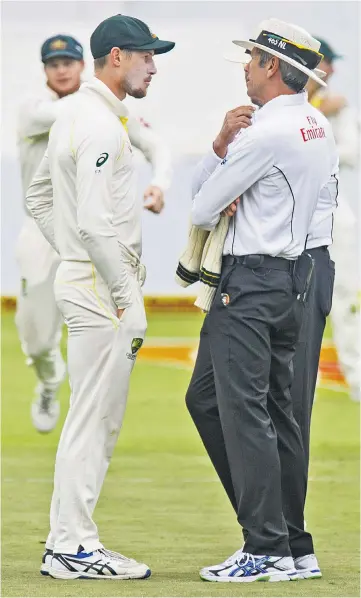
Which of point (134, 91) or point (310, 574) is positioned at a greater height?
point (134, 91)

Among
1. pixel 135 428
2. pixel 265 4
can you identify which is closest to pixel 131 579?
pixel 135 428

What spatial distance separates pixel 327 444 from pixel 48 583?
4412 mm

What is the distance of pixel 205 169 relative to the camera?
18.7ft

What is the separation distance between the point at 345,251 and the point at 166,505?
13.4 ft

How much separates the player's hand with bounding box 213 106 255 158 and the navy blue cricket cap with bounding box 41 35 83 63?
143 inches

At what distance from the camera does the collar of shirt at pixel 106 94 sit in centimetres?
559

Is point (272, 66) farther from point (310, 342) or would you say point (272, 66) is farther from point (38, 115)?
point (38, 115)

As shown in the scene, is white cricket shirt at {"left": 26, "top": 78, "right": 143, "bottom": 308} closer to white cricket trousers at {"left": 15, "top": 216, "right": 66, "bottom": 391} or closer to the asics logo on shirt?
the asics logo on shirt

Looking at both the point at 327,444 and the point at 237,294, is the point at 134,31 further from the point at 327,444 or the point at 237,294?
the point at 327,444

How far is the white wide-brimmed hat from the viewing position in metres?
5.52

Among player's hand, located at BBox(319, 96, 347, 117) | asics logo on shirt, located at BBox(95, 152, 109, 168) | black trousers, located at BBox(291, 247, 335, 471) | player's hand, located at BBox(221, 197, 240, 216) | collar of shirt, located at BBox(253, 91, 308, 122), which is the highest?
collar of shirt, located at BBox(253, 91, 308, 122)

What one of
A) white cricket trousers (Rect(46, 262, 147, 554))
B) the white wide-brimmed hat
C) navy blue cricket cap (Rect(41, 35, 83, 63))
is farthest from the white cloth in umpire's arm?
navy blue cricket cap (Rect(41, 35, 83, 63))

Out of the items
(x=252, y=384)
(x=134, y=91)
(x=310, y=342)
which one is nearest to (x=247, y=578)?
(x=252, y=384)

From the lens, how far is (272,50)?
5.50 metres
